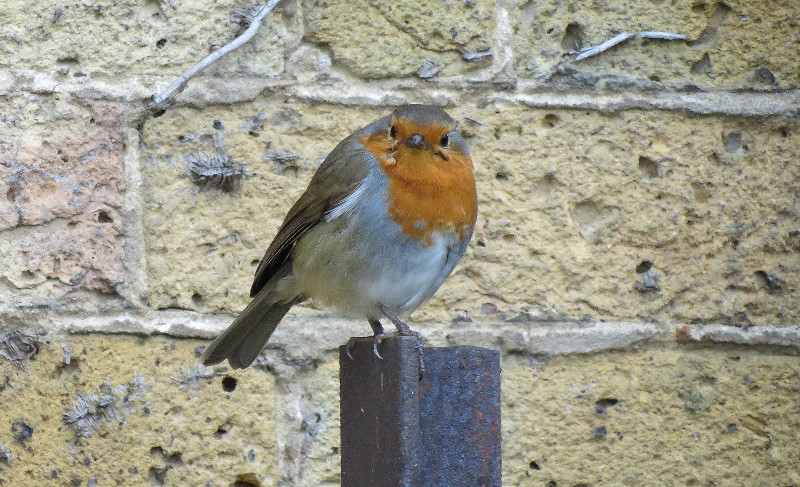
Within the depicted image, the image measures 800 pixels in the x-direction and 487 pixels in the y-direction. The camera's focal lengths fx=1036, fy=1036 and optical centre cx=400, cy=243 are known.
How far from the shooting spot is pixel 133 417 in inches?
125

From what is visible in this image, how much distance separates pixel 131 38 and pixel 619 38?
5.36ft

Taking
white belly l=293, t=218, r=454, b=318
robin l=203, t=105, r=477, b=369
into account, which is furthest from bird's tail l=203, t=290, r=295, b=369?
white belly l=293, t=218, r=454, b=318

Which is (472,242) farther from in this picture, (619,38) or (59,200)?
(59,200)

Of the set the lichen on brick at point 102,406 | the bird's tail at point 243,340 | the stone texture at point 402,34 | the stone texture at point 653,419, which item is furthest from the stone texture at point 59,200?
the stone texture at point 653,419

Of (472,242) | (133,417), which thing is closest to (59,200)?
(133,417)

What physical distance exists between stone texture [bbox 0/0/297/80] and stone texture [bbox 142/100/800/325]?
17 cm

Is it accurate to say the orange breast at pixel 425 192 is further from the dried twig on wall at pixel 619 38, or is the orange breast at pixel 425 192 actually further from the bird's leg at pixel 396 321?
the dried twig on wall at pixel 619 38

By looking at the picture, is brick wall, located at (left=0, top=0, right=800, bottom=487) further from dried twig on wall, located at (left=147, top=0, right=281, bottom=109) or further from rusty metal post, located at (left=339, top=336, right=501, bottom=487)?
rusty metal post, located at (left=339, top=336, right=501, bottom=487)

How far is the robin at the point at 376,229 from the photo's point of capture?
294 centimetres

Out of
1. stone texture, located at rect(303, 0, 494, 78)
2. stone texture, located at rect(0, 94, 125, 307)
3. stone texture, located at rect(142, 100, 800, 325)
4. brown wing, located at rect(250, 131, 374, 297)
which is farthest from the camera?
stone texture, located at rect(303, 0, 494, 78)

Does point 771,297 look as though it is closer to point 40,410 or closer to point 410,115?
point 410,115

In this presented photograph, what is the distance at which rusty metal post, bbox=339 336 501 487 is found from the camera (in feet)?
6.25

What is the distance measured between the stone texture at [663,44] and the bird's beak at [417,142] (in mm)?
704

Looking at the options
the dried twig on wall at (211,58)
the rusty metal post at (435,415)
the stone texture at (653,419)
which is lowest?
the stone texture at (653,419)
